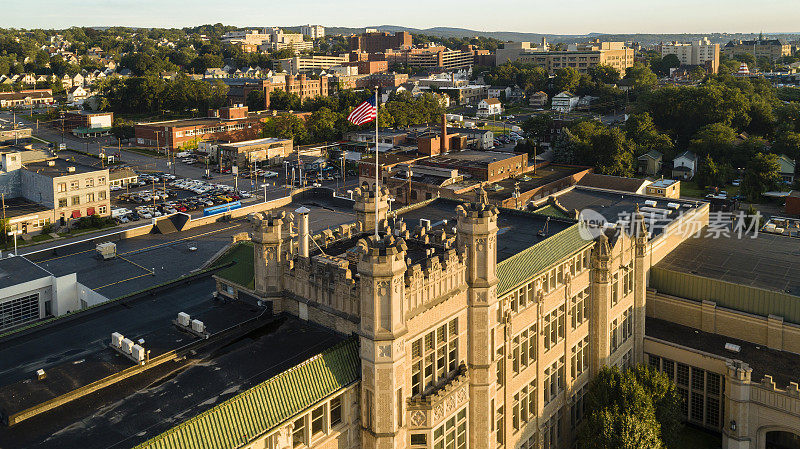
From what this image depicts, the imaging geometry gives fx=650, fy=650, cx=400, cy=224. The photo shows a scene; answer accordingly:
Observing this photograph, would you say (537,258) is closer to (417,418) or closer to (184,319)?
(417,418)

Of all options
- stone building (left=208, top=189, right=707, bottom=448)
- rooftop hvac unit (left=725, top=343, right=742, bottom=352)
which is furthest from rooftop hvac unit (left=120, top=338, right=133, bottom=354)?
rooftop hvac unit (left=725, top=343, right=742, bottom=352)

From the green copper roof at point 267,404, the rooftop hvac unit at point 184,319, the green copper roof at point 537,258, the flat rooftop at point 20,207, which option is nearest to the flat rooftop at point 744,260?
the green copper roof at point 537,258

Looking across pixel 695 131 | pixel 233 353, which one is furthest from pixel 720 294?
pixel 695 131

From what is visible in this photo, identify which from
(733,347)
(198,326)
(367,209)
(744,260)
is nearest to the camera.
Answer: (198,326)

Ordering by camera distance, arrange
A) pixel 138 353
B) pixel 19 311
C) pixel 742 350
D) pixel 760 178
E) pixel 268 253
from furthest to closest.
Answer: pixel 760 178, pixel 19 311, pixel 742 350, pixel 268 253, pixel 138 353

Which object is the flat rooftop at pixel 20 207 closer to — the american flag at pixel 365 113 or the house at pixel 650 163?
the american flag at pixel 365 113

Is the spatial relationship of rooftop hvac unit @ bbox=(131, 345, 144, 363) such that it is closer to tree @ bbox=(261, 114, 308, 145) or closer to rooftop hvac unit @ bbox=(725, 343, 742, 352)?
rooftop hvac unit @ bbox=(725, 343, 742, 352)

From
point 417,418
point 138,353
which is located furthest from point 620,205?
point 138,353
